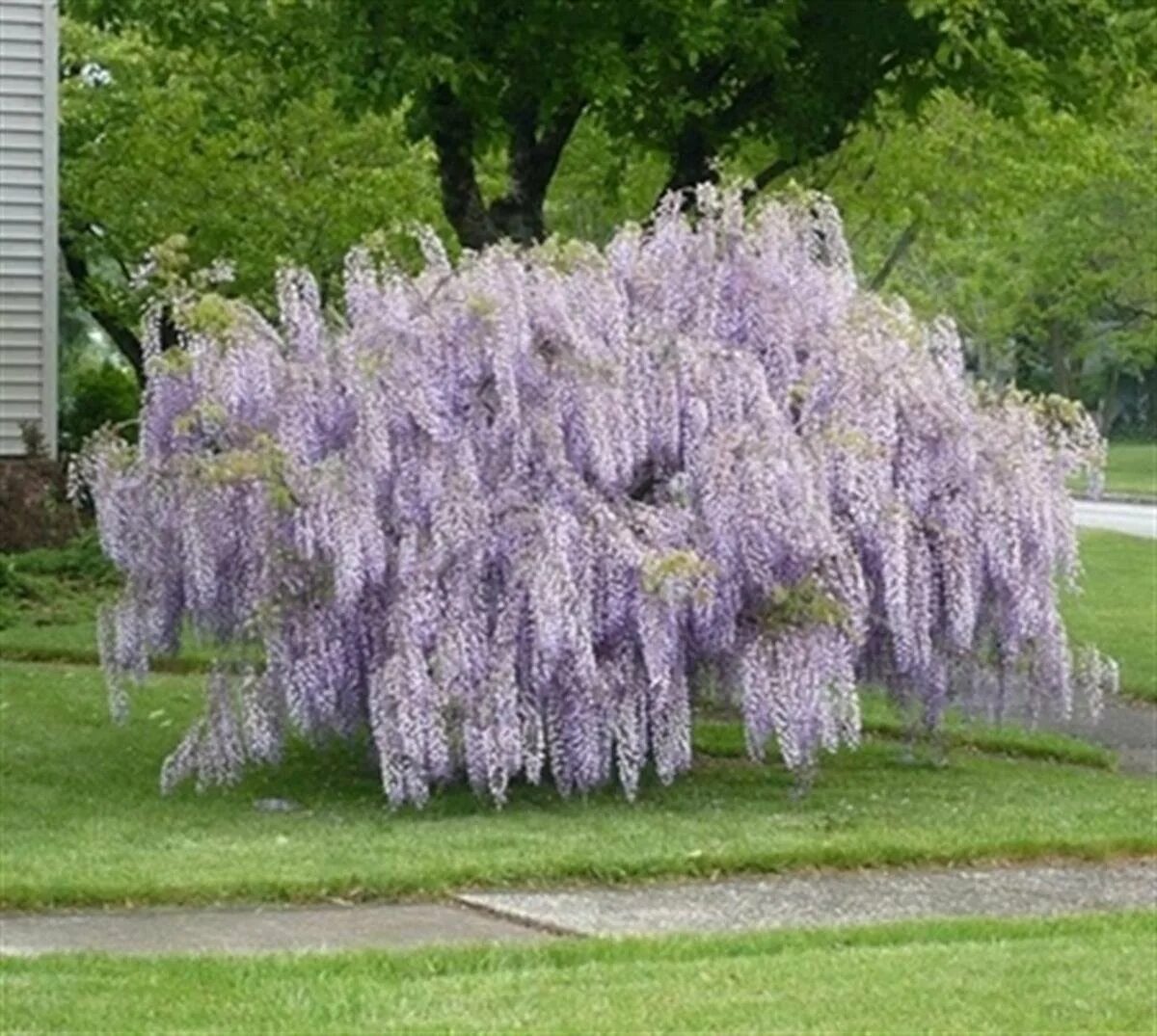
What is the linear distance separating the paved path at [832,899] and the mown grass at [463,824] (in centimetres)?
22

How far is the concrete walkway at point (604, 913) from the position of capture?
31.1 feet

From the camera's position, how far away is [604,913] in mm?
10102

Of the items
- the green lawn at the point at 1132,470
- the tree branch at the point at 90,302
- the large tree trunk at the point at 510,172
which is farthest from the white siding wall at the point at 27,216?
the green lawn at the point at 1132,470

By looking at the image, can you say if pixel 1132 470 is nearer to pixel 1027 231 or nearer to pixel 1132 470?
pixel 1132 470

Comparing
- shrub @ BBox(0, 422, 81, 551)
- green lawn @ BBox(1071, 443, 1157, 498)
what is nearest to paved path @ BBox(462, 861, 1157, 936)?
shrub @ BBox(0, 422, 81, 551)

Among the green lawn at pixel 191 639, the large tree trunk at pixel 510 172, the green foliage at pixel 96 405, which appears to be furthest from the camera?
the green foliage at pixel 96 405

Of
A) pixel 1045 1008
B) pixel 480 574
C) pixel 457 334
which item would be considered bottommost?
pixel 1045 1008

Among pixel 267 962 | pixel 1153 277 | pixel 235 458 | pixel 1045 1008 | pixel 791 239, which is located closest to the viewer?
pixel 1045 1008

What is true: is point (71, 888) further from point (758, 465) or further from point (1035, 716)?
point (1035, 716)

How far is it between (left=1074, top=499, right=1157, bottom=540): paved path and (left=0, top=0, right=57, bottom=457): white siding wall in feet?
57.9

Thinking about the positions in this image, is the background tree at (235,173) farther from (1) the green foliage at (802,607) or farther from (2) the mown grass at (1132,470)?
(2) the mown grass at (1132,470)

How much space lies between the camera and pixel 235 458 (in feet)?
40.4

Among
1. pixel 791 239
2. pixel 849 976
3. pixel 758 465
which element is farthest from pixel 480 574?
pixel 849 976

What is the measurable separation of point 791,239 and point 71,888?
501 centimetres
